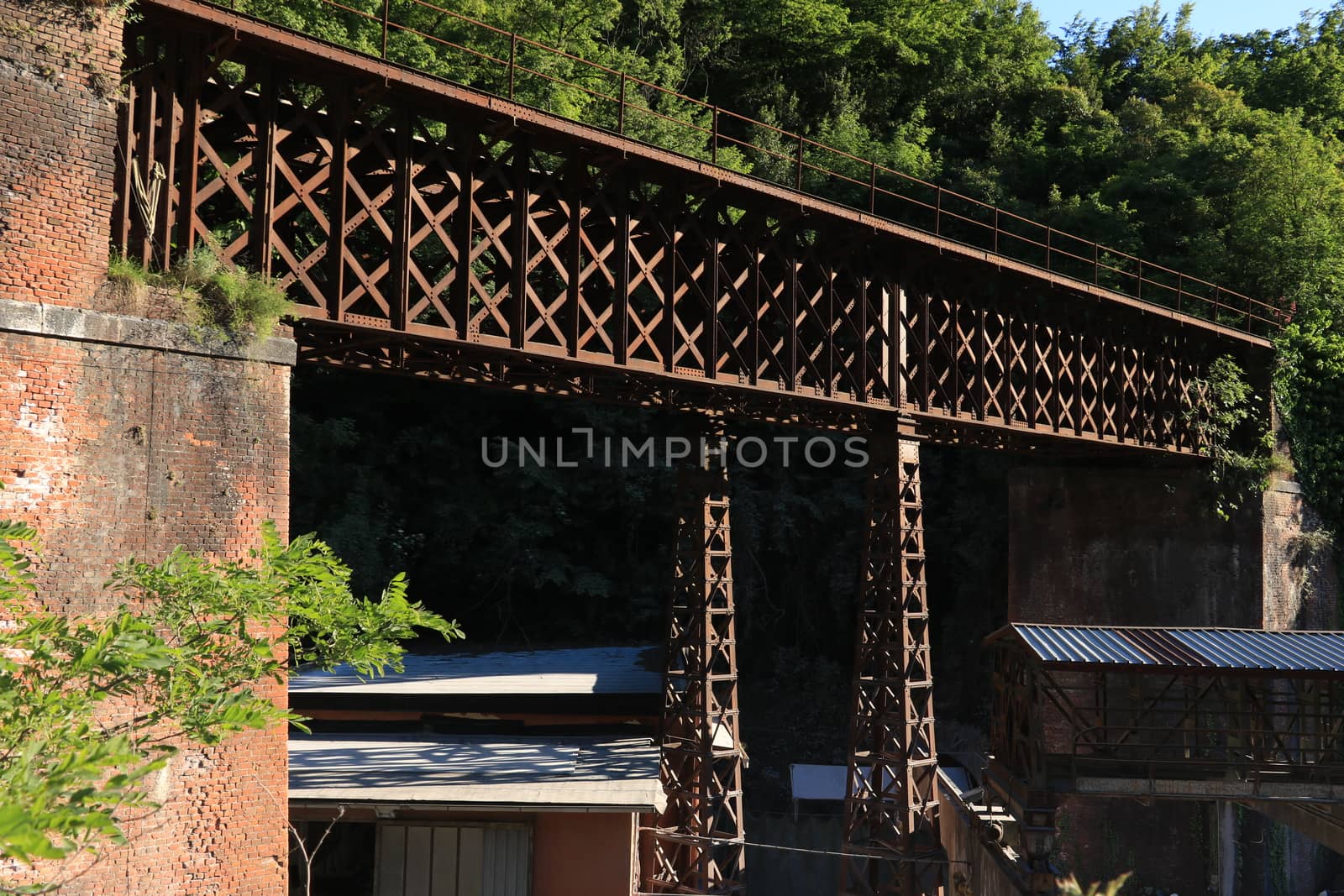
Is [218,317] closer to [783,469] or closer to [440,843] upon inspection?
[440,843]

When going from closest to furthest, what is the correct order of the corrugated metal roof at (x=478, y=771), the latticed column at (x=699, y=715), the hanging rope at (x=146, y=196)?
the hanging rope at (x=146, y=196), the corrugated metal roof at (x=478, y=771), the latticed column at (x=699, y=715)

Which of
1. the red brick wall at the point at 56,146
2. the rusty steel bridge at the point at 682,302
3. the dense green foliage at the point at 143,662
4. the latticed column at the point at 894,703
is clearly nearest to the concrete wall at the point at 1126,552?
the rusty steel bridge at the point at 682,302

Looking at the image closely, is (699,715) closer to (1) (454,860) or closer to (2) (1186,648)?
(1) (454,860)

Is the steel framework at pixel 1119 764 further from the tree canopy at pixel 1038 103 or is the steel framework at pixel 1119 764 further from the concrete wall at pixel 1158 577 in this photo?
the tree canopy at pixel 1038 103

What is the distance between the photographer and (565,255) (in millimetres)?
15164

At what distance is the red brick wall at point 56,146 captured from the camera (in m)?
8.91

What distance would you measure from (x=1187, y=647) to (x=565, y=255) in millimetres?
9721

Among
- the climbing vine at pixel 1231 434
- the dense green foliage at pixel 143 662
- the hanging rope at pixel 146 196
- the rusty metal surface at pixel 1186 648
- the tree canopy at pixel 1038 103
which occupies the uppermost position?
the tree canopy at pixel 1038 103

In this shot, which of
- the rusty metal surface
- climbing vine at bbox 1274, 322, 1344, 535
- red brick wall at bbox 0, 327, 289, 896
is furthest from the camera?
climbing vine at bbox 1274, 322, 1344, 535

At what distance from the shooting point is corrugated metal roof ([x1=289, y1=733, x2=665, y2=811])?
41.8 ft

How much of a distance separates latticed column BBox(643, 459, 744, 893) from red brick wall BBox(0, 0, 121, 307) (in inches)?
357

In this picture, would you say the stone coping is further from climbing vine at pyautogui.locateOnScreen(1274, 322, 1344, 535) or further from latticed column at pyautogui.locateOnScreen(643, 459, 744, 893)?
climbing vine at pyautogui.locateOnScreen(1274, 322, 1344, 535)

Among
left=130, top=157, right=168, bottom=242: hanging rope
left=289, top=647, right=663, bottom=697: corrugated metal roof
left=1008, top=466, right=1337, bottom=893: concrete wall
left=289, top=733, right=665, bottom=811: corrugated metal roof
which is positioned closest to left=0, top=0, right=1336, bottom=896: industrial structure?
left=130, top=157, right=168, bottom=242: hanging rope

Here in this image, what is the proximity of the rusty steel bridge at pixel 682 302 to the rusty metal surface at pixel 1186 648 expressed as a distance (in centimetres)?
200
